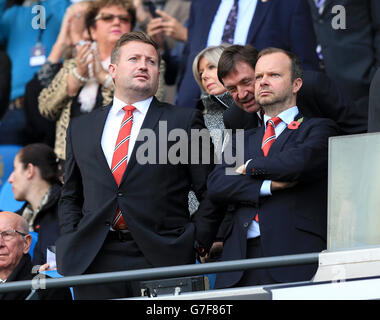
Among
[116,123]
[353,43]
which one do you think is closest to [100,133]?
[116,123]

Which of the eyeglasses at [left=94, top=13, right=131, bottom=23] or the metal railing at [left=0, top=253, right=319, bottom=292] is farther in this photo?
the eyeglasses at [left=94, top=13, right=131, bottom=23]

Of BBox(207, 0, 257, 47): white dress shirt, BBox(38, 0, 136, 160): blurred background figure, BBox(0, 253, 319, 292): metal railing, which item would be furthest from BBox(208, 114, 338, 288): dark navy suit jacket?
BBox(38, 0, 136, 160): blurred background figure

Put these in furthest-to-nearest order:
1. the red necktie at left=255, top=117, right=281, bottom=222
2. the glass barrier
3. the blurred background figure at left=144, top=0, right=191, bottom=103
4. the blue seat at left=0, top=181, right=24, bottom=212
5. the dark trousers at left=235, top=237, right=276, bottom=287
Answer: the blue seat at left=0, top=181, right=24, bottom=212
the blurred background figure at left=144, top=0, right=191, bottom=103
the red necktie at left=255, top=117, right=281, bottom=222
the dark trousers at left=235, top=237, right=276, bottom=287
the glass barrier

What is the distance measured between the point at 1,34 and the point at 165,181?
410 centimetres

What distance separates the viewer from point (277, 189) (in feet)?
15.1

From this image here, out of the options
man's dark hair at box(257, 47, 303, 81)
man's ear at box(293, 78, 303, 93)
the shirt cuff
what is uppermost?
man's dark hair at box(257, 47, 303, 81)

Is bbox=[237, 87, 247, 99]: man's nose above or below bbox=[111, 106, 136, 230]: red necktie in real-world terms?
above

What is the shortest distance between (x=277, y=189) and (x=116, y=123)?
1.00 meters

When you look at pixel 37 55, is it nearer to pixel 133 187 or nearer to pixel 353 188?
pixel 133 187

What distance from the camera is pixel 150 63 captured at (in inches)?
194

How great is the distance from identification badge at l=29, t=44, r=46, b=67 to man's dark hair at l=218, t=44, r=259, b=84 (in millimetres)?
3064

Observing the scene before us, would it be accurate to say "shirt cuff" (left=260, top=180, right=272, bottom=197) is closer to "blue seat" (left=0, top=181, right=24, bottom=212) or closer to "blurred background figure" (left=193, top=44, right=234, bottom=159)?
"blurred background figure" (left=193, top=44, right=234, bottom=159)

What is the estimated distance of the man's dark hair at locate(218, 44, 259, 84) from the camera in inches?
203
